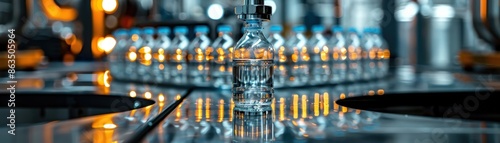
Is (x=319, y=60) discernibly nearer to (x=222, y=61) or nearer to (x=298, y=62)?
(x=298, y=62)

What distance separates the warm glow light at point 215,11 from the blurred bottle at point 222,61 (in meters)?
1.31

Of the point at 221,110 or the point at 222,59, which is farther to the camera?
the point at 222,59

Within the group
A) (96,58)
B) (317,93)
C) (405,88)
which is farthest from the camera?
(96,58)

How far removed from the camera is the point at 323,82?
1.86 m

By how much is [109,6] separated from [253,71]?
9.19 ft

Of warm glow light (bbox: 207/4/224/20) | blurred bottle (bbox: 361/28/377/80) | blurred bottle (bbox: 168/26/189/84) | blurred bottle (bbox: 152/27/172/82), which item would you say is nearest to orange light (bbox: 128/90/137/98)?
blurred bottle (bbox: 168/26/189/84)

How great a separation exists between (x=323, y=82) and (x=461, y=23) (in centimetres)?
210

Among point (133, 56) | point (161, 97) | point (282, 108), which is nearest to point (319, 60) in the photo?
point (133, 56)

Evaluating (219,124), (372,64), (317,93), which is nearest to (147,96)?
(317,93)

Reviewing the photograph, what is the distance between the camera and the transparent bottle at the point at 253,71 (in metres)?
1.12

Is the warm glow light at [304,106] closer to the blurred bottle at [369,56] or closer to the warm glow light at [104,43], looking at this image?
the blurred bottle at [369,56]

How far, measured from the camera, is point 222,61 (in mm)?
1832

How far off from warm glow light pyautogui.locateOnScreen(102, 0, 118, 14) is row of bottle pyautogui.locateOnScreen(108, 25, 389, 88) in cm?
155

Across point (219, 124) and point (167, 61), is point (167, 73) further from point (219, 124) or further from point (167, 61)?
point (219, 124)
